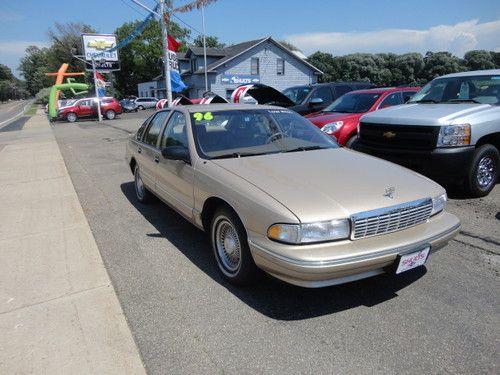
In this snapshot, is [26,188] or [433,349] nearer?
[433,349]

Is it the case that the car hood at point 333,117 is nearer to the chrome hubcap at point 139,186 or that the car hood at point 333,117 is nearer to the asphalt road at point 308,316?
the chrome hubcap at point 139,186

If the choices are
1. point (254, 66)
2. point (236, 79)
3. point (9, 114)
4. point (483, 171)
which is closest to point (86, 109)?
point (236, 79)

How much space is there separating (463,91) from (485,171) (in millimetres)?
1553

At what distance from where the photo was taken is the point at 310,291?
3.31 meters

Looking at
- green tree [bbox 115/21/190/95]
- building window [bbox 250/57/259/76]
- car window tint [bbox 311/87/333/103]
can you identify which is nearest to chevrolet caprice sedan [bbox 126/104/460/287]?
car window tint [bbox 311/87/333/103]

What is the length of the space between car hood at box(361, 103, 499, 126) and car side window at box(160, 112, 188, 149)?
333cm

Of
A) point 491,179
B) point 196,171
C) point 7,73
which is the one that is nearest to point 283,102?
point 491,179

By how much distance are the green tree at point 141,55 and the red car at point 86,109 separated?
28288mm

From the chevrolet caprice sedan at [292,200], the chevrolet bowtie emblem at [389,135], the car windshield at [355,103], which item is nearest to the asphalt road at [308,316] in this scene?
the chevrolet caprice sedan at [292,200]

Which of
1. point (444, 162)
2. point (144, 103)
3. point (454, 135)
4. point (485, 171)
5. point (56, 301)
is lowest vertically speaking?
point (56, 301)

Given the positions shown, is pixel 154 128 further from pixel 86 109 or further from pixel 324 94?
pixel 86 109

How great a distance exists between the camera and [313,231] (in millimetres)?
2680

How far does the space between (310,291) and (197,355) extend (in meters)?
1.17

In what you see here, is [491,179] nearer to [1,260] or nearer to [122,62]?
[1,260]
